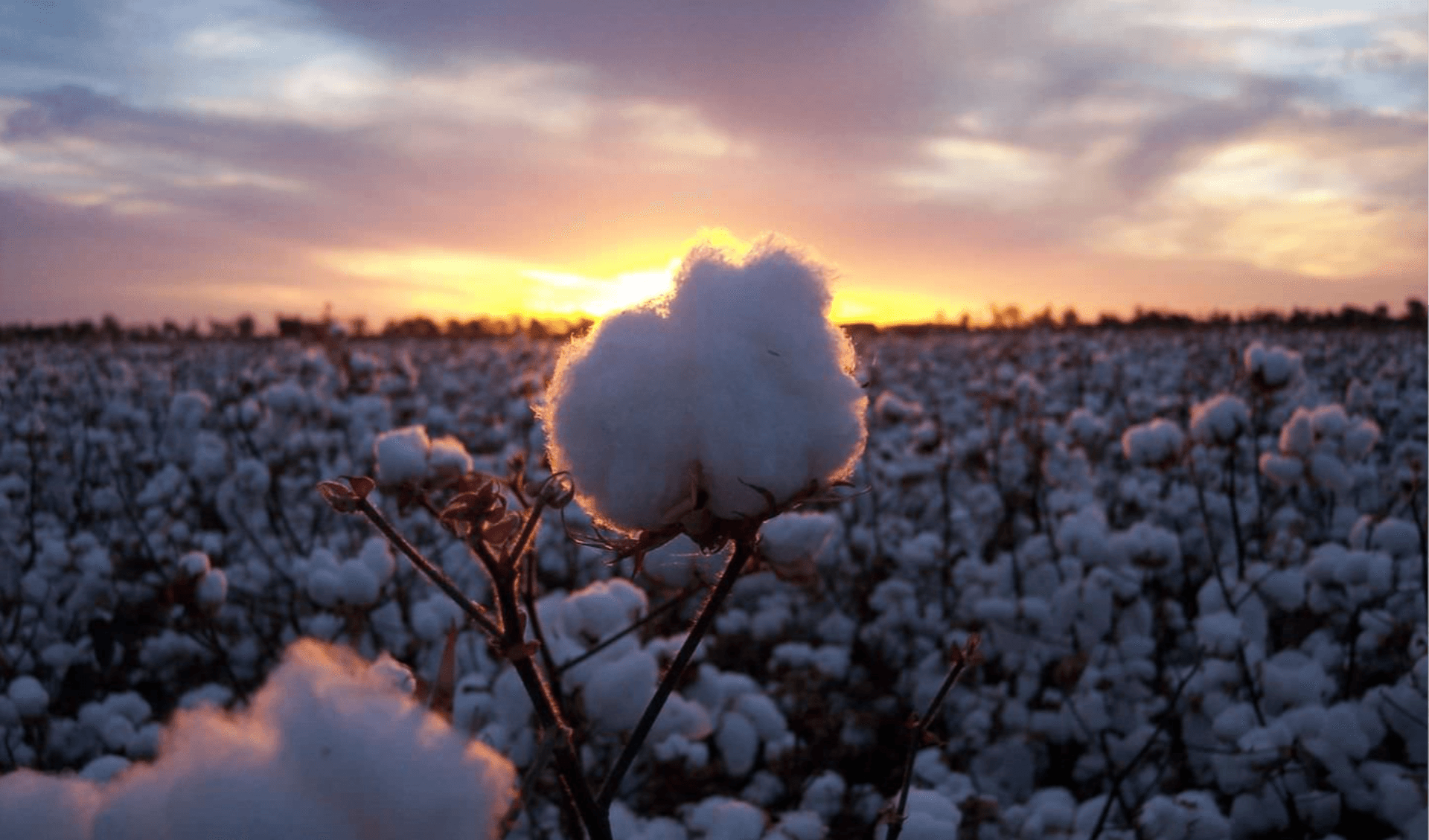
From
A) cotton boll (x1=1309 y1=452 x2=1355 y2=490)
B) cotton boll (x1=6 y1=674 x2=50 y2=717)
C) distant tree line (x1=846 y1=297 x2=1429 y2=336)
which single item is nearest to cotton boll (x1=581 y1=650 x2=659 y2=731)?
cotton boll (x1=6 y1=674 x2=50 y2=717)

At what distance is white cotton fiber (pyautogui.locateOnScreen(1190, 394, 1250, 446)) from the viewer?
2959mm

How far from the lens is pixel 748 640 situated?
387 cm

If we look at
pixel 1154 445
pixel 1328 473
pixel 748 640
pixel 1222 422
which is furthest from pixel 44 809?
pixel 1328 473

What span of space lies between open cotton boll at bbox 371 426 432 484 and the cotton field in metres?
0.01

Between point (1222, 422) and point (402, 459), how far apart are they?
94.3 inches

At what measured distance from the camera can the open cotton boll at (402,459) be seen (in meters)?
1.69

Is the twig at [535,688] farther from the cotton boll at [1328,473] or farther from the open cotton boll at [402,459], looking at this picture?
the cotton boll at [1328,473]

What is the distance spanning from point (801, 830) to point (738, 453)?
1215 millimetres

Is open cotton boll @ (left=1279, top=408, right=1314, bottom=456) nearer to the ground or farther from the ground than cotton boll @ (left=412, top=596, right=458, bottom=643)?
farther from the ground

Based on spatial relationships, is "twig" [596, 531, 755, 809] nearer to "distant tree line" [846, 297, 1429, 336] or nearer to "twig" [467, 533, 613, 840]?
"twig" [467, 533, 613, 840]

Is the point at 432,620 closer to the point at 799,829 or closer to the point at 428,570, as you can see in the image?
the point at 799,829

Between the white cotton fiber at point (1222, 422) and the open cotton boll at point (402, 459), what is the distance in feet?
7.66

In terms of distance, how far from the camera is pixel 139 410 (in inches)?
252

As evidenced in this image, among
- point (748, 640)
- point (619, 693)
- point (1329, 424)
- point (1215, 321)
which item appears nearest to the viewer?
point (619, 693)
